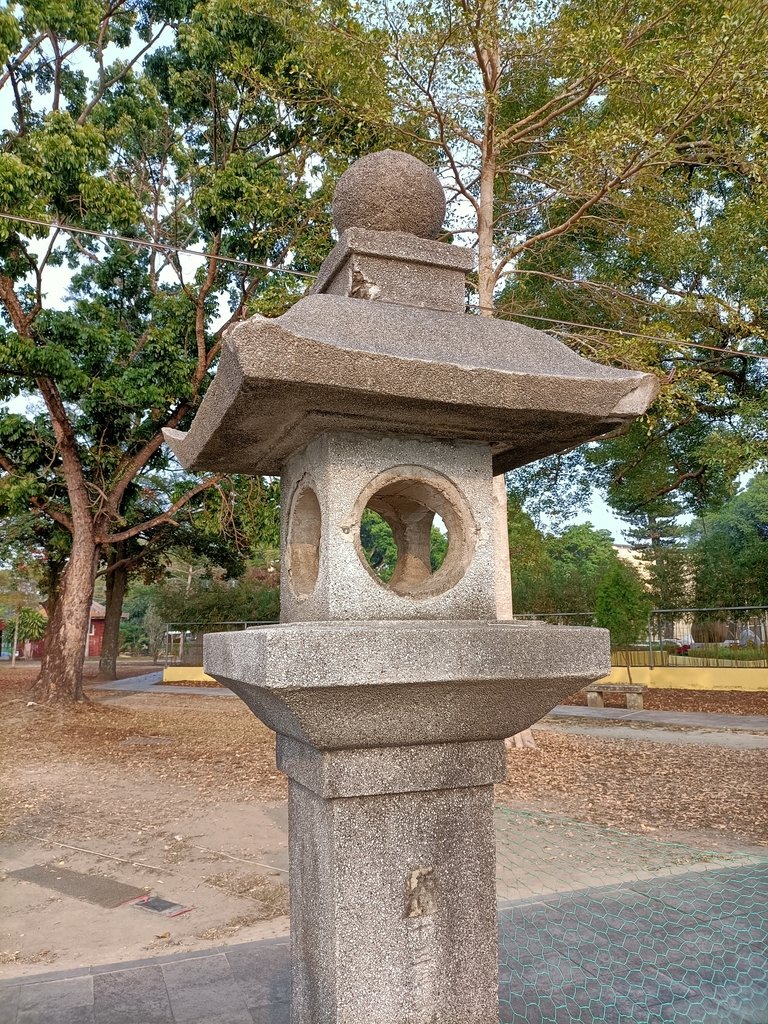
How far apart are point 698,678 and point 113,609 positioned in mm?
15296

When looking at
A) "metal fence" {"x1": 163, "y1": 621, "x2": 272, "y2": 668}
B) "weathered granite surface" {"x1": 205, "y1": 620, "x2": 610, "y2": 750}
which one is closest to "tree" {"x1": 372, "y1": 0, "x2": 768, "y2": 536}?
"weathered granite surface" {"x1": 205, "y1": 620, "x2": 610, "y2": 750}

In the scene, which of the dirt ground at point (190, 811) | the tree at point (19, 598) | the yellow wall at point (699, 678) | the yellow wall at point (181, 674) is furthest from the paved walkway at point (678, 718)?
the tree at point (19, 598)

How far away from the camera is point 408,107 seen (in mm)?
9469

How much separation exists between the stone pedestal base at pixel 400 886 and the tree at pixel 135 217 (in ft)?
29.2

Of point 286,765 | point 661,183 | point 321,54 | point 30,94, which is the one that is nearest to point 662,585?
point 661,183

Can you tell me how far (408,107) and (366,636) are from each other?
9.08 metres

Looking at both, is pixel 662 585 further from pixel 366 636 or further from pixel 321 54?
pixel 366 636

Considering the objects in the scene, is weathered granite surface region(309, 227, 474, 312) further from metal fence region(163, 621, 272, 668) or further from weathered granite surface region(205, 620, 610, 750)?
metal fence region(163, 621, 272, 668)

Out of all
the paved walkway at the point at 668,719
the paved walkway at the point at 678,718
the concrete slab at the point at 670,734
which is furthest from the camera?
the paved walkway at the point at 678,718

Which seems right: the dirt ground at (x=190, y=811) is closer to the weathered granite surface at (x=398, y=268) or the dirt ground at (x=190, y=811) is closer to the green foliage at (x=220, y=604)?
the weathered granite surface at (x=398, y=268)

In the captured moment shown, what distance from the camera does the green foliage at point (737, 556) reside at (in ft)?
61.8

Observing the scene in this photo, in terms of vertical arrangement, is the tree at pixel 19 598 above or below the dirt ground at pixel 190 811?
above

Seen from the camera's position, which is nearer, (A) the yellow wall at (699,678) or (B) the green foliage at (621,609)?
(A) the yellow wall at (699,678)

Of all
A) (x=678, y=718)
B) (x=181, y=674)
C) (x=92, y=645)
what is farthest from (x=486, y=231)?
(x=92, y=645)
